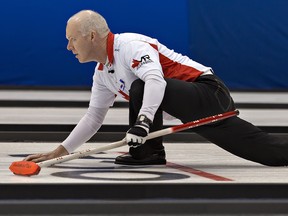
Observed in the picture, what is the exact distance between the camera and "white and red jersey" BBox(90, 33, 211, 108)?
3.29 meters

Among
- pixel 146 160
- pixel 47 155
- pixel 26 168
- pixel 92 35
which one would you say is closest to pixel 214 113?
pixel 146 160

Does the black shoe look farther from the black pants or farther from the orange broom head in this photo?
the orange broom head

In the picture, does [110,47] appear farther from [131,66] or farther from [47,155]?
[47,155]

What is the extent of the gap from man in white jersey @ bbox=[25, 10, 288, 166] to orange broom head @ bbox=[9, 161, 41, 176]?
0.22m

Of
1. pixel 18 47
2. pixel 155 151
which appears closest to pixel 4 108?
pixel 18 47

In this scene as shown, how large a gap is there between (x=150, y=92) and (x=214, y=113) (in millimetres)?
394

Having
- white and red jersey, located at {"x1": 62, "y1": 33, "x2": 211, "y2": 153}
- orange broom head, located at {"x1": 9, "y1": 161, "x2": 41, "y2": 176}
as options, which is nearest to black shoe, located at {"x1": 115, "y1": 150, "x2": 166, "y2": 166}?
white and red jersey, located at {"x1": 62, "y1": 33, "x2": 211, "y2": 153}

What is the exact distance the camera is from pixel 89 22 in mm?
3334

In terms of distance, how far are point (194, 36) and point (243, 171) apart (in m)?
6.34

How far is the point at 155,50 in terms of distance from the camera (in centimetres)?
338

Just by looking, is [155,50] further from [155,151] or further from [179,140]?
[179,140]

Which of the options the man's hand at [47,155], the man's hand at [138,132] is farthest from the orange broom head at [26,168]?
the man's hand at [138,132]

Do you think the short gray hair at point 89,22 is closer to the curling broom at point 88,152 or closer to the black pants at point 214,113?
the black pants at point 214,113

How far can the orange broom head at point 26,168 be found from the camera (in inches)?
124
